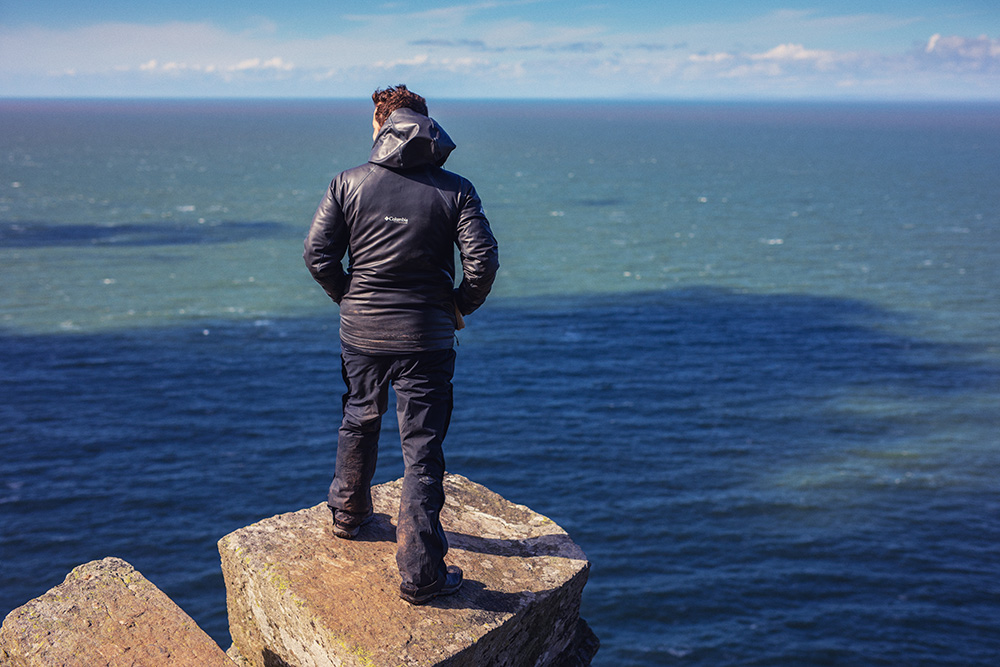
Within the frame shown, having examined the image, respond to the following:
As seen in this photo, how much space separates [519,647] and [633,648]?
20.6 meters

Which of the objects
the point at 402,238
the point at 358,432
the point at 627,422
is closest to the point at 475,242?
the point at 402,238

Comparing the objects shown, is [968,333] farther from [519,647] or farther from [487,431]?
[519,647]

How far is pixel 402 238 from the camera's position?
6715 millimetres

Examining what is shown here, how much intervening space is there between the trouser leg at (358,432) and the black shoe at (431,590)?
1.10 metres

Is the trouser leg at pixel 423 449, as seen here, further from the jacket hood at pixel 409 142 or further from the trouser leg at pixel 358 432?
the jacket hood at pixel 409 142

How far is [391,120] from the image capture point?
6.69 metres

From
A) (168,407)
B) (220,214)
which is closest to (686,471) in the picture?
(168,407)

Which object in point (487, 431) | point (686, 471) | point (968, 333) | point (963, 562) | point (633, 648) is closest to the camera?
point (633, 648)

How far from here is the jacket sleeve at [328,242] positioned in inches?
266

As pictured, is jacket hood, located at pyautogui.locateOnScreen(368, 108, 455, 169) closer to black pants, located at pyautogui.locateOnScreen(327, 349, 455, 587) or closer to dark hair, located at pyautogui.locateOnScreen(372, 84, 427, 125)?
dark hair, located at pyautogui.locateOnScreen(372, 84, 427, 125)

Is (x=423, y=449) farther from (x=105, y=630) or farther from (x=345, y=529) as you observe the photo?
(x=105, y=630)

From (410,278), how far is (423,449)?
4.55ft

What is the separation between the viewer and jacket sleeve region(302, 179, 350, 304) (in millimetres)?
6758

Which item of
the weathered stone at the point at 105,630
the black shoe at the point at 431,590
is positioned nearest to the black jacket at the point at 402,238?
the black shoe at the point at 431,590
